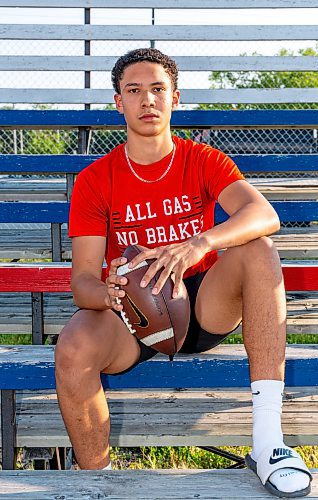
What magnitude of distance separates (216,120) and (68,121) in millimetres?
893

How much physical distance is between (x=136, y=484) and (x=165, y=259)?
510 mm

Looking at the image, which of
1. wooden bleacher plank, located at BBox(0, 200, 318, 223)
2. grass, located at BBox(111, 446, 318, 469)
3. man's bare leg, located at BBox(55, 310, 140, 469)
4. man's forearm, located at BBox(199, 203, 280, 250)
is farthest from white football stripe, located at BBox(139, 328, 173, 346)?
wooden bleacher plank, located at BBox(0, 200, 318, 223)

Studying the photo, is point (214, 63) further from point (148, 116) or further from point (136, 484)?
point (136, 484)

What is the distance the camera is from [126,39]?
5969 millimetres

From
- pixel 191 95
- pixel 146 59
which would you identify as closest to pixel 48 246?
pixel 146 59

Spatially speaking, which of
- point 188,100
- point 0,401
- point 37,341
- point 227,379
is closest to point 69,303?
point 37,341

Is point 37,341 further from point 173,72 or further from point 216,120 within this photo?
point 216,120

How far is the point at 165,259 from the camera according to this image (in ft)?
5.59

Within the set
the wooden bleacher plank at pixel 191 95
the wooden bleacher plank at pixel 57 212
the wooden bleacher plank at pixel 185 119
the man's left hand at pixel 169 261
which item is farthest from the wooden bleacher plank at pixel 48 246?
the man's left hand at pixel 169 261

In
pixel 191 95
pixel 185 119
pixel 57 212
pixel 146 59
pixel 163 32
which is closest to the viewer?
pixel 146 59

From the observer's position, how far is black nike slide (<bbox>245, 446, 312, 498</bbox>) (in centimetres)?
148

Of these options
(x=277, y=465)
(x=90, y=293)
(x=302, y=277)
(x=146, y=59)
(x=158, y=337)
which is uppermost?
(x=146, y=59)

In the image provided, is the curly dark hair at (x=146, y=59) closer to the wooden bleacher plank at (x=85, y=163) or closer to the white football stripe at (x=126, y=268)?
the white football stripe at (x=126, y=268)

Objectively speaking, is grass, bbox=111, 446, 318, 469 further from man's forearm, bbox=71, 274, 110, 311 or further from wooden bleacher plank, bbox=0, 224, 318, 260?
wooden bleacher plank, bbox=0, 224, 318, 260
